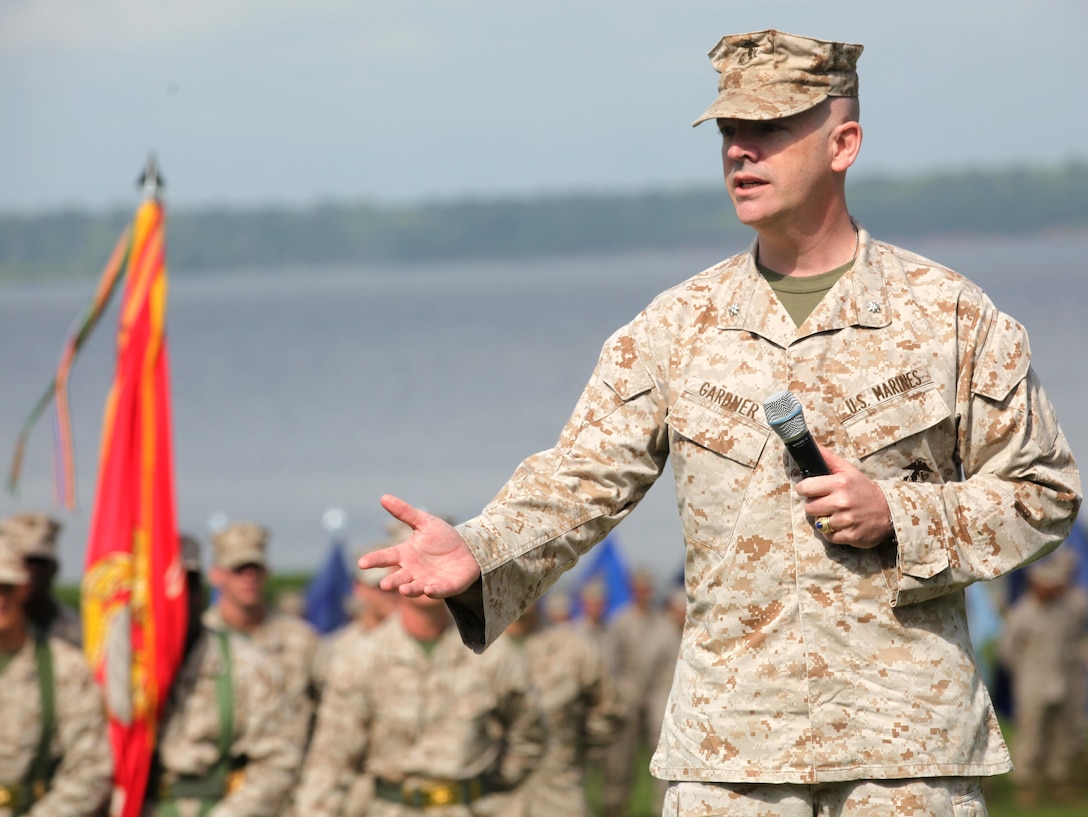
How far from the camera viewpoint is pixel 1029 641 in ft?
53.2

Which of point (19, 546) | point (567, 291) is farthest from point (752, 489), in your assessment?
point (567, 291)

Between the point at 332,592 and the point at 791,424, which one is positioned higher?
the point at 332,592

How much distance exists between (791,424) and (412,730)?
556cm

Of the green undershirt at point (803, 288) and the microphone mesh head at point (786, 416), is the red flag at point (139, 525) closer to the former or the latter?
the green undershirt at point (803, 288)

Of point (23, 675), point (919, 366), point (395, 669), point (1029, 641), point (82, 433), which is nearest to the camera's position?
point (919, 366)

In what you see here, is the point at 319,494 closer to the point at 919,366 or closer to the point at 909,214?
the point at 919,366

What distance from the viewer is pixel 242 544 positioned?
1089 cm

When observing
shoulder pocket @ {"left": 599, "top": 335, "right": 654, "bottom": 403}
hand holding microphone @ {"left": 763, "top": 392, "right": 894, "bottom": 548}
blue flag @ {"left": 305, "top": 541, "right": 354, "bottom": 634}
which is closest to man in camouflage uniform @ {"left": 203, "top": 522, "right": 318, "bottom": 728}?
blue flag @ {"left": 305, "top": 541, "right": 354, "bottom": 634}

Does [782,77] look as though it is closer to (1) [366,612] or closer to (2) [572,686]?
(2) [572,686]

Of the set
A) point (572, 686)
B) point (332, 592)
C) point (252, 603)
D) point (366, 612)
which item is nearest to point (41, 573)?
point (252, 603)

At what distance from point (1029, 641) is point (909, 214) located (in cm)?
10387

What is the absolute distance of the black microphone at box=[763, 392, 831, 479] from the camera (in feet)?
12.2

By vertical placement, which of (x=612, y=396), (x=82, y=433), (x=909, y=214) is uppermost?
(x=909, y=214)

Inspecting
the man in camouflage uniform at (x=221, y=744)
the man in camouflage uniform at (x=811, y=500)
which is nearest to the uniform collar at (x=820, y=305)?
the man in camouflage uniform at (x=811, y=500)
